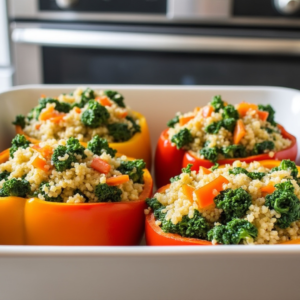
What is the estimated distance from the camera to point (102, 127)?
178 centimetres

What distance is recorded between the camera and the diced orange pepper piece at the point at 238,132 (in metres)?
1.67

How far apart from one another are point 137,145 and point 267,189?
0.64 metres

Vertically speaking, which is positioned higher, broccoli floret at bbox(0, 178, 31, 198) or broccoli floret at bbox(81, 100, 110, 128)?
broccoli floret at bbox(81, 100, 110, 128)

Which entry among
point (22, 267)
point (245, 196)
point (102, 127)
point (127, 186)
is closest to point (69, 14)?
point (102, 127)

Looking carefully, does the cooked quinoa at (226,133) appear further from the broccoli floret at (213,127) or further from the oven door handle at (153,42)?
the oven door handle at (153,42)

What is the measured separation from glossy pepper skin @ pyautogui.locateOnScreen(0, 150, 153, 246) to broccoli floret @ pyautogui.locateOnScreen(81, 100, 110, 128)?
0.46 metres

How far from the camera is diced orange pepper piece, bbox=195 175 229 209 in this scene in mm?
1267

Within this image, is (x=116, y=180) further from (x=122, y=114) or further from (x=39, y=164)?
(x=122, y=114)

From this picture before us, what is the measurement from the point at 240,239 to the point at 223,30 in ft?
5.88

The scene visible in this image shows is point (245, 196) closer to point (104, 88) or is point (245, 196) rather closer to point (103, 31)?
point (104, 88)

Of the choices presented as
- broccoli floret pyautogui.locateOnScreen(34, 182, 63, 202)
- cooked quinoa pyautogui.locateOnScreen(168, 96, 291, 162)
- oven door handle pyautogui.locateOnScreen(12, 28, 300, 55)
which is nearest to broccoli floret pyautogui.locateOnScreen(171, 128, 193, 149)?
cooked quinoa pyautogui.locateOnScreen(168, 96, 291, 162)

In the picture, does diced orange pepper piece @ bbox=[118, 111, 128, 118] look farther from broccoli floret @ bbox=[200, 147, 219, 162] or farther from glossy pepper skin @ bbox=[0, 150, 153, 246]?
glossy pepper skin @ bbox=[0, 150, 153, 246]

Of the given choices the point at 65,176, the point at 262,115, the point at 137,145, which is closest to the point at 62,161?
the point at 65,176

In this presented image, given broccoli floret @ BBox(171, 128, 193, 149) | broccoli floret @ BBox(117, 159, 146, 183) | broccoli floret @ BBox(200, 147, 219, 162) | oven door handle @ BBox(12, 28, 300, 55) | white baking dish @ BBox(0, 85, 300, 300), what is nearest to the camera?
white baking dish @ BBox(0, 85, 300, 300)
